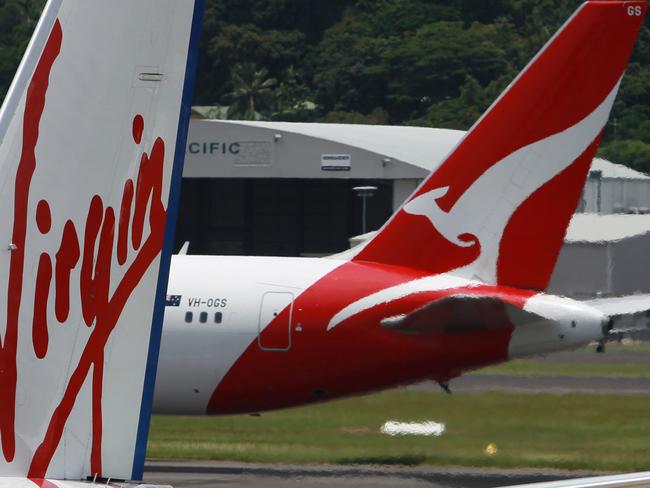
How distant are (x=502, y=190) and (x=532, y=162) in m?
0.45

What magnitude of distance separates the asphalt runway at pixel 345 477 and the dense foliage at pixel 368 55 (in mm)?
67125

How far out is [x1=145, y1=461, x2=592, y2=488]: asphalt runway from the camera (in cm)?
1691

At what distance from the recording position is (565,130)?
56.6 feet

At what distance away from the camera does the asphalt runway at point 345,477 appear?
16.9 meters

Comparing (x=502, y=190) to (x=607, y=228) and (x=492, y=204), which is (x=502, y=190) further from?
(x=607, y=228)

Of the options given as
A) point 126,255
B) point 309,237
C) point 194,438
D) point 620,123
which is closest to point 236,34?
point 620,123

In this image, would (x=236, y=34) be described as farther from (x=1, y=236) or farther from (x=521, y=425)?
(x=1, y=236)

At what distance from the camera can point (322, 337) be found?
682 inches

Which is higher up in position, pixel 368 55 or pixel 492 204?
pixel 368 55

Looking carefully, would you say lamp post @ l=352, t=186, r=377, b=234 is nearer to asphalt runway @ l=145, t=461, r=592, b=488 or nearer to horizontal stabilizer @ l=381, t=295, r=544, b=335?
asphalt runway @ l=145, t=461, r=592, b=488

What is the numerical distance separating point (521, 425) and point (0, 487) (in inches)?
524

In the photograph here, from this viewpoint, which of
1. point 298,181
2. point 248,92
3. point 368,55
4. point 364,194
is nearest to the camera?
point 364,194

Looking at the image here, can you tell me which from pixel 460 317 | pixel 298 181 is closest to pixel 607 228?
pixel 298 181

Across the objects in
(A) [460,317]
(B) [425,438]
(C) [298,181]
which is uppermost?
(A) [460,317]
